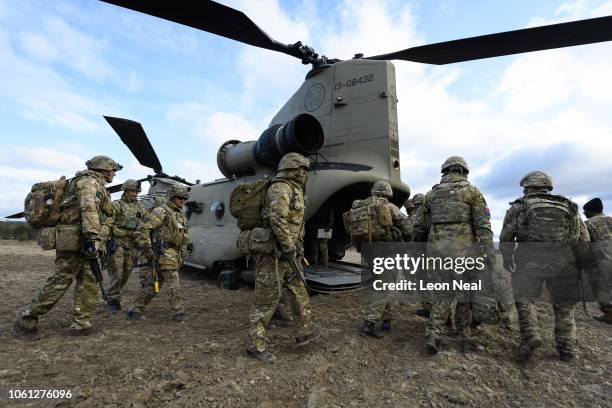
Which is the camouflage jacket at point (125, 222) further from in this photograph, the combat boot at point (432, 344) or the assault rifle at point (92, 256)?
the combat boot at point (432, 344)

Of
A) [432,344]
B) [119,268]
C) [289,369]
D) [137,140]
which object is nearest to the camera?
[289,369]

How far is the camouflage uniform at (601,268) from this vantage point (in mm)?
4659

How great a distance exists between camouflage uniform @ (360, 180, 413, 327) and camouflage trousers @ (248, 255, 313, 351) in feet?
2.64

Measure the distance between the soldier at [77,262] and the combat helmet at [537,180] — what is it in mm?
4608

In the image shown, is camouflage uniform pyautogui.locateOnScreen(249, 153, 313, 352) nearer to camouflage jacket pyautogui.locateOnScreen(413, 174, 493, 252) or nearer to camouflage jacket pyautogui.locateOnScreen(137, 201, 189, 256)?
camouflage jacket pyautogui.locateOnScreen(413, 174, 493, 252)

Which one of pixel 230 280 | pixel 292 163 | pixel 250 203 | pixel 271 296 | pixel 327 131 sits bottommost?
pixel 230 280

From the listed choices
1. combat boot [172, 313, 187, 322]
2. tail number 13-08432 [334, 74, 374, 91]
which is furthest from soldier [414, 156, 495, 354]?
combat boot [172, 313, 187, 322]

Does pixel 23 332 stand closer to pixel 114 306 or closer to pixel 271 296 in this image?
pixel 114 306

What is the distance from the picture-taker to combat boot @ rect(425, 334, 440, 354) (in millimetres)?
3201

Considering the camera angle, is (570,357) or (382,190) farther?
(382,190)

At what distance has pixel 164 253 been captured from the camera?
14.6ft

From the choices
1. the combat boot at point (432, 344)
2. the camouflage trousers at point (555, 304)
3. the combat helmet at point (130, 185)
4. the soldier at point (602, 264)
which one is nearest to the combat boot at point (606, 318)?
the soldier at point (602, 264)

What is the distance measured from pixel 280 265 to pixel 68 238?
7.48 ft

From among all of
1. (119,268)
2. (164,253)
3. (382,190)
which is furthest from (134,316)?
(382,190)
